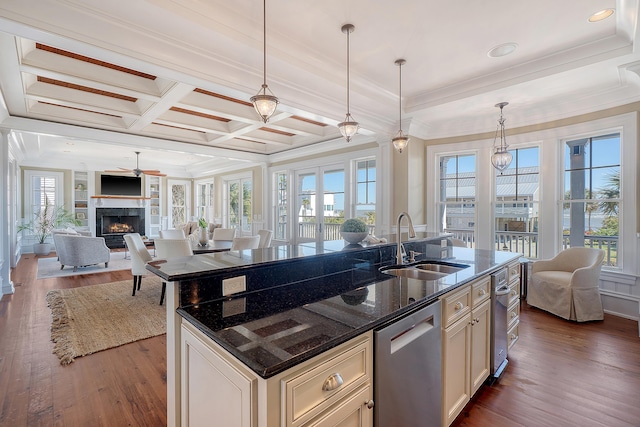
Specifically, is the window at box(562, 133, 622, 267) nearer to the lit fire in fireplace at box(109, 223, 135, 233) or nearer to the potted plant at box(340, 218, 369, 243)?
the potted plant at box(340, 218, 369, 243)

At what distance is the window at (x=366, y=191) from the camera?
18.5 feet

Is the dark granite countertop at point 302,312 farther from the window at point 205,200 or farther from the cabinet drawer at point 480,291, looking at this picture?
the window at point 205,200

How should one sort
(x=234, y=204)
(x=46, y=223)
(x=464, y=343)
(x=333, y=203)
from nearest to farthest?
1. (x=464, y=343)
2. (x=333, y=203)
3. (x=46, y=223)
4. (x=234, y=204)

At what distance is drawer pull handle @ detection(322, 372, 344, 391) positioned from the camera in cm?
102

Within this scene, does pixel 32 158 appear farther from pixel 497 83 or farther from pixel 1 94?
pixel 497 83

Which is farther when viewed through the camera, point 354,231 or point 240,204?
point 240,204

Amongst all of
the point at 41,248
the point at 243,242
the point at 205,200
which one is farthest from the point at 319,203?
the point at 41,248

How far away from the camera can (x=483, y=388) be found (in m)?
2.27

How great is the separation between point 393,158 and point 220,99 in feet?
9.29

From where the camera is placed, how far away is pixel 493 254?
2.91 meters

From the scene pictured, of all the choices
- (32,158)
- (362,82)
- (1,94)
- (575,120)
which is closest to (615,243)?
(575,120)

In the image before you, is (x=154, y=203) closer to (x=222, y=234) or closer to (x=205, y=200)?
(x=205, y=200)

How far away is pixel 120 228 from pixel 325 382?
11101mm

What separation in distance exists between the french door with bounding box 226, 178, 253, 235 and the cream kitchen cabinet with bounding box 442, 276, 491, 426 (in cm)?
698
